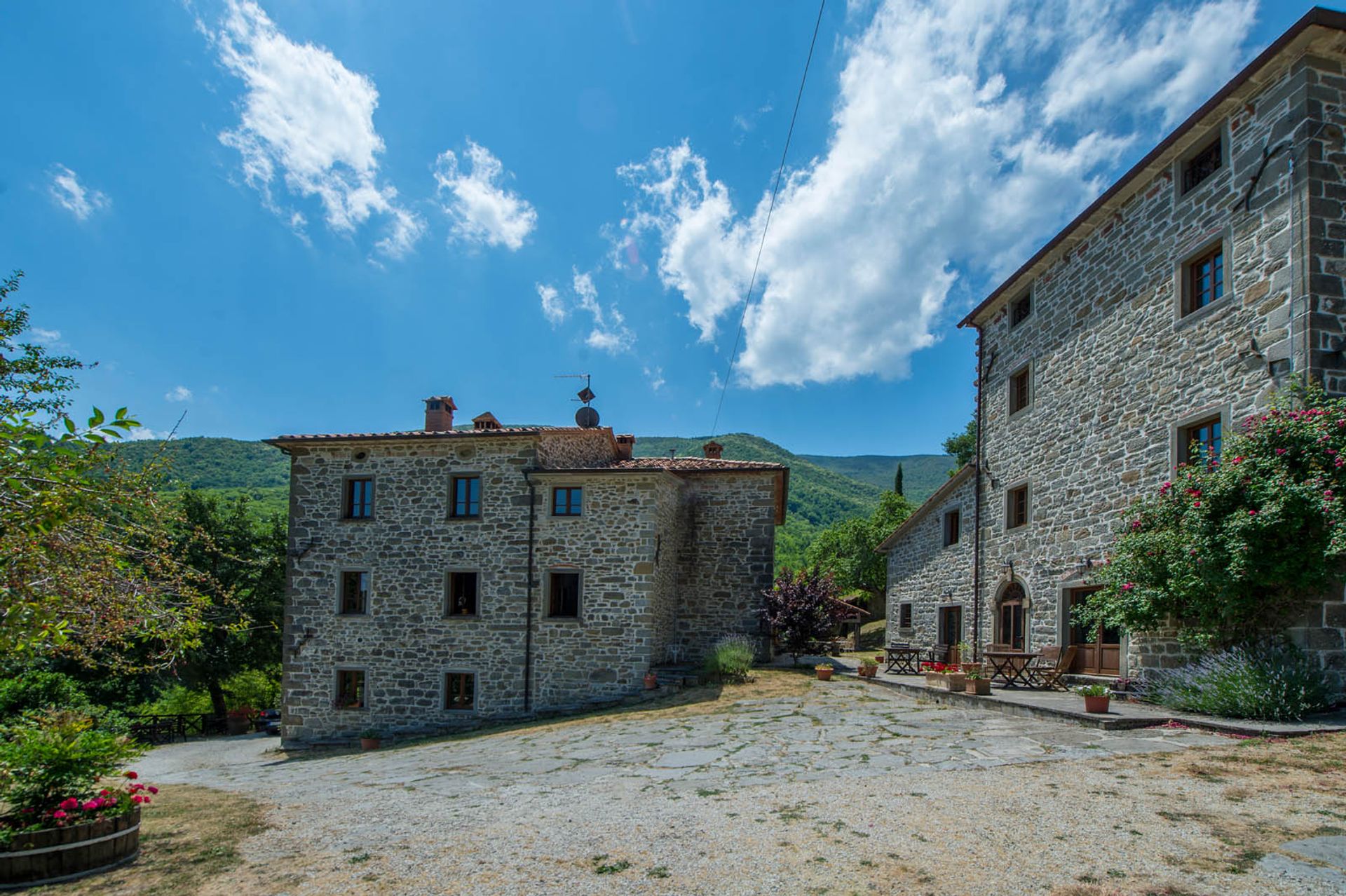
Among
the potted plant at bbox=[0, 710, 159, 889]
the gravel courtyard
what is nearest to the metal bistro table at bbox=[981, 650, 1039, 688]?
the gravel courtyard

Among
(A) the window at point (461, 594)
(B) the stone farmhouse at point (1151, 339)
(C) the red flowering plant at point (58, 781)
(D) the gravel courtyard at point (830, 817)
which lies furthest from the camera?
(A) the window at point (461, 594)

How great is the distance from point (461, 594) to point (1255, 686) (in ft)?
49.4

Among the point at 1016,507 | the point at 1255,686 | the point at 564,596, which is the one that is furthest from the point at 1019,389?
the point at 564,596

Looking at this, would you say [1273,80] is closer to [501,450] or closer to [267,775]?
[501,450]

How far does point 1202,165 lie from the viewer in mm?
11555

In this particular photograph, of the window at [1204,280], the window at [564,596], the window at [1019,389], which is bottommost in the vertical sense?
the window at [564,596]

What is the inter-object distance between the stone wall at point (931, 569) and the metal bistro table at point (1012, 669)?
13.3ft

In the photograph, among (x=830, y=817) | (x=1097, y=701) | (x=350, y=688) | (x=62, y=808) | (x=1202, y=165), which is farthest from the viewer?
(x=350, y=688)

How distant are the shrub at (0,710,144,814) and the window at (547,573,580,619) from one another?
35.4 feet

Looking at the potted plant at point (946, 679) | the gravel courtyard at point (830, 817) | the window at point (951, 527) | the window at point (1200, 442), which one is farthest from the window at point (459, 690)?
the window at point (1200, 442)

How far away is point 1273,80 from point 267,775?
19.1m

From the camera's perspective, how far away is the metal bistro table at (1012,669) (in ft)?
43.0

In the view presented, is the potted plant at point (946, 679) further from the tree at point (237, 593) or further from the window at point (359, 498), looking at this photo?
the tree at point (237, 593)

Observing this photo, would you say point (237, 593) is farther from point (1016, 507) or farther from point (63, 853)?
point (1016, 507)
